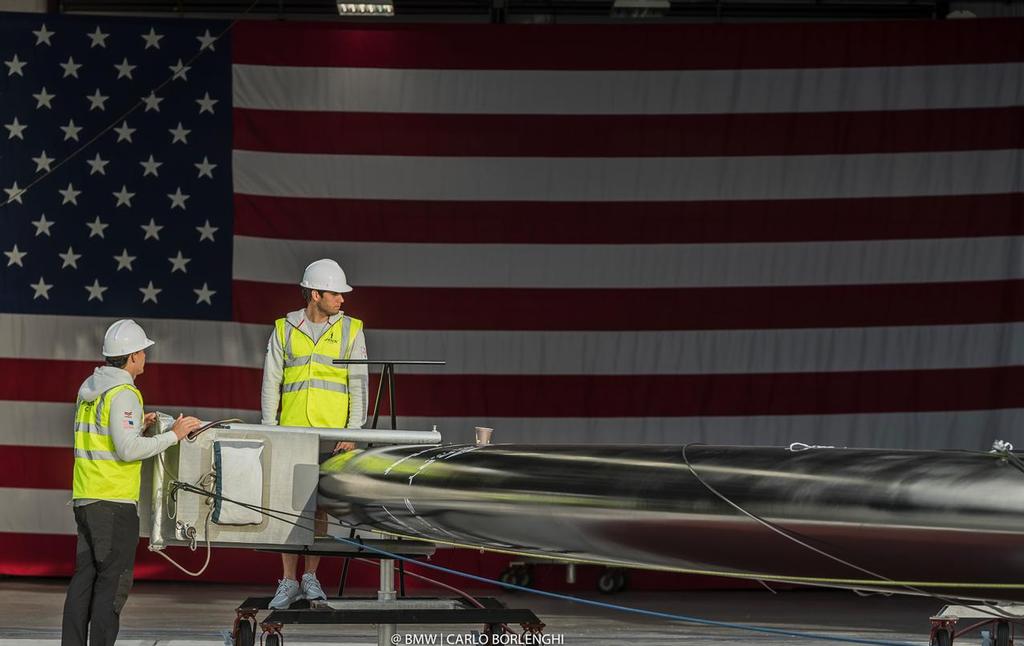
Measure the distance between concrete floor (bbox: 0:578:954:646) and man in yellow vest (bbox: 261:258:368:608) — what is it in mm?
1423

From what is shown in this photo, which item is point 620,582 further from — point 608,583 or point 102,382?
point 102,382

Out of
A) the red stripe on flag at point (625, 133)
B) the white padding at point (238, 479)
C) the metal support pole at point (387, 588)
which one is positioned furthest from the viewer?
→ the red stripe on flag at point (625, 133)

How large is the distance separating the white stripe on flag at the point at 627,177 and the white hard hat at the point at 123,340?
3747 mm

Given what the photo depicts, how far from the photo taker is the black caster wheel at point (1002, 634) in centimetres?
572

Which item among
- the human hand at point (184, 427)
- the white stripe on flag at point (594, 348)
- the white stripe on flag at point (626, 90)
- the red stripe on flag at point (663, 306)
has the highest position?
the white stripe on flag at point (626, 90)

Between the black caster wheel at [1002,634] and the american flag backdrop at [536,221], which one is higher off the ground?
the american flag backdrop at [536,221]

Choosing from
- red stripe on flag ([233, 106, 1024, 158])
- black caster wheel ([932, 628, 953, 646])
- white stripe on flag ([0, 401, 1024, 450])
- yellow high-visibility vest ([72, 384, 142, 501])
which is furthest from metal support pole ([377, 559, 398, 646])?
red stripe on flag ([233, 106, 1024, 158])

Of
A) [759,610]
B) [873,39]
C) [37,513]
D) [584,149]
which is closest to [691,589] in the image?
[759,610]

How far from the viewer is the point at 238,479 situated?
4934mm

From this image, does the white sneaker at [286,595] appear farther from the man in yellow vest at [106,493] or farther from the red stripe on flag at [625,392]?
the red stripe on flag at [625,392]

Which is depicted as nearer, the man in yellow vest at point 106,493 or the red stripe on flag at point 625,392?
the man in yellow vest at point 106,493

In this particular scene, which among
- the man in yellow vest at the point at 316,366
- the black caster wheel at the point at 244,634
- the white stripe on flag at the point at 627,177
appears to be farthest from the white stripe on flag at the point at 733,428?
the black caster wheel at the point at 244,634

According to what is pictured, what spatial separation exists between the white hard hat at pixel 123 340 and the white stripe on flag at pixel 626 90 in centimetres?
397

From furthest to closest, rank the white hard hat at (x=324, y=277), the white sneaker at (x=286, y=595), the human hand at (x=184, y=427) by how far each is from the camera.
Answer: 1. the white hard hat at (x=324, y=277)
2. the white sneaker at (x=286, y=595)
3. the human hand at (x=184, y=427)
